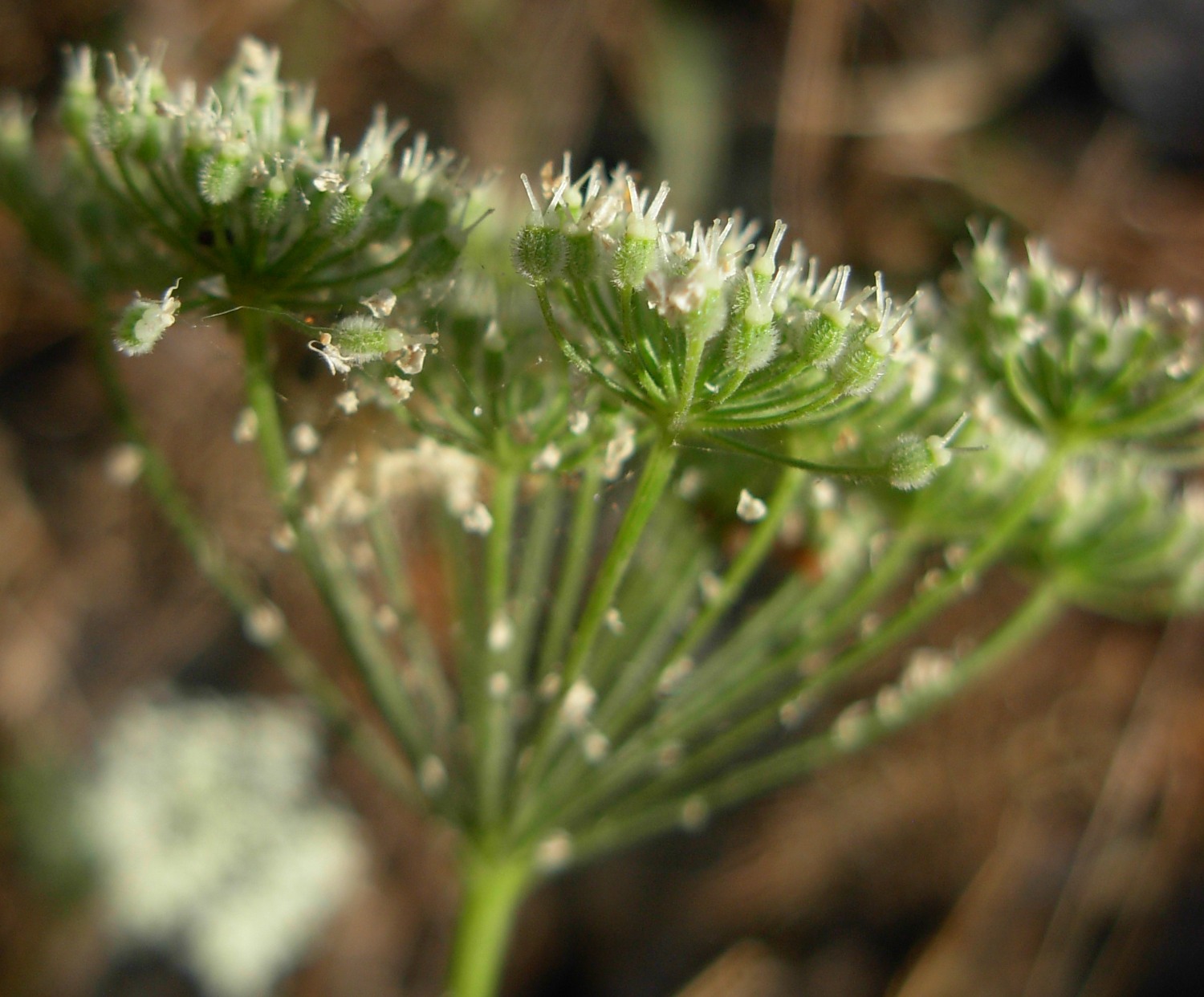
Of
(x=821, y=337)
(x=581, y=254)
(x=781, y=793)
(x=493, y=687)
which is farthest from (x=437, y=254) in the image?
(x=781, y=793)

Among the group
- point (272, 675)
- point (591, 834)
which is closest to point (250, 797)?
point (272, 675)

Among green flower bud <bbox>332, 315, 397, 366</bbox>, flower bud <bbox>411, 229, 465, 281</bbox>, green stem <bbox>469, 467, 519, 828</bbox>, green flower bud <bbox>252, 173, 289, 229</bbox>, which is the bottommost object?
green stem <bbox>469, 467, 519, 828</bbox>

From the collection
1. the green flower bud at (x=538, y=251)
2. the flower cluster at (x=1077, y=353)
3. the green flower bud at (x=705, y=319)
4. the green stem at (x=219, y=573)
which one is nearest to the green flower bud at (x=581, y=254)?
the green flower bud at (x=538, y=251)

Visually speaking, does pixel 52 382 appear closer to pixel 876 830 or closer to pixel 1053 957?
pixel 876 830

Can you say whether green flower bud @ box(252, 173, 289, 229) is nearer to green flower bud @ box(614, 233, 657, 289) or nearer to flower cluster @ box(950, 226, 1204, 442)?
green flower bud @ box(614, 233, 657, 289)

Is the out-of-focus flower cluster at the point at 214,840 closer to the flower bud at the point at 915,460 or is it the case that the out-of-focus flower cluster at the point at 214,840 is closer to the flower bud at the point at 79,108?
the flower bud at the point at 79,108

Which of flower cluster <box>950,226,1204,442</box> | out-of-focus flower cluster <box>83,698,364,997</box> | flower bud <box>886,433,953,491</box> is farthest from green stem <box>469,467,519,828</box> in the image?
out-of-focus flower cluster <box>83,698,364,997</box>
